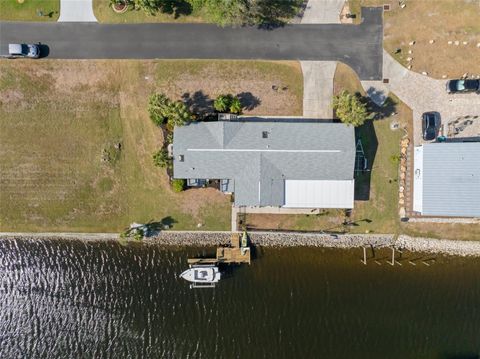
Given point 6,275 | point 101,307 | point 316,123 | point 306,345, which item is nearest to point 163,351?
point 101,307

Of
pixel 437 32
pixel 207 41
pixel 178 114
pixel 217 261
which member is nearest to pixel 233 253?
pixel 217 261

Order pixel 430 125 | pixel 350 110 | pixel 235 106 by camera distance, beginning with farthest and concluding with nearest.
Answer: pixel 430 125, pixel 235 106, pixel 350 110

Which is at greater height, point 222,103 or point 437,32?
point 437,32

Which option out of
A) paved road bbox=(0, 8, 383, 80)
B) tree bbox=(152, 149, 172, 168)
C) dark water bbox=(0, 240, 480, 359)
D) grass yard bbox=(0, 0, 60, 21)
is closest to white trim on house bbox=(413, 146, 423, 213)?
dark water bbox=(0, 240, 480, 359)

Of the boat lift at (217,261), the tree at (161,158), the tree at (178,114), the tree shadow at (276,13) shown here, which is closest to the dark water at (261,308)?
the boat lift at (217,261)

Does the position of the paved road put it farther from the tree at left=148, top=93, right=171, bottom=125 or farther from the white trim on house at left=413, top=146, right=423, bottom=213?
the white trim on house at left=413, top=146, right=423, bottom=213

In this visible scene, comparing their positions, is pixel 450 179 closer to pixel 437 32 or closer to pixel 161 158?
pixel 437 32
